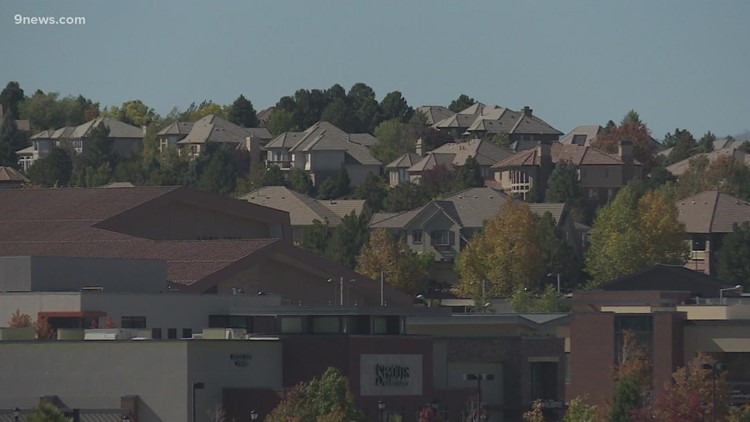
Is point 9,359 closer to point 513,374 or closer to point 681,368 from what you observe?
point 513,374

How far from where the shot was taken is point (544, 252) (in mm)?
173625

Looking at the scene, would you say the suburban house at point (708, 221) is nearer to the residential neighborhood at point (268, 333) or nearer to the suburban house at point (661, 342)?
the residential neighborhood at point (268, 333)

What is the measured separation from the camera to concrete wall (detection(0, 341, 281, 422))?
7275cm

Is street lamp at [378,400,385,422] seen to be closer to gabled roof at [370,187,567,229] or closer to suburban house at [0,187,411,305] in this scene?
suburban house at [0,187,411,305]

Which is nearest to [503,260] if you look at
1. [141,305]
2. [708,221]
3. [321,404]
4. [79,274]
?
[708,221]

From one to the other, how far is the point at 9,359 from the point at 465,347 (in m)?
23.3

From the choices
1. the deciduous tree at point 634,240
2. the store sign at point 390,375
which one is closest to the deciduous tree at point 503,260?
the deciduous tree at point 634,240

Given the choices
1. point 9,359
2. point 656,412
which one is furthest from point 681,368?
point 9,359

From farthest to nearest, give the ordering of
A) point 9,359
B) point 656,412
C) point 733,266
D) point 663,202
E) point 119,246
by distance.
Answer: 1. point 663,202
2. point 733,266
3. point 119,246
4. point 656,412
5. point 9,359

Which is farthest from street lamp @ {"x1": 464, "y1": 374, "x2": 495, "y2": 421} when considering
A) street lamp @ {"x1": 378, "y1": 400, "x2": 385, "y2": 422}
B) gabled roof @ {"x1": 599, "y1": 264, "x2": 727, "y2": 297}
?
gabled roof @ {"x1": 599, "y1": 264, "x2": 727, "y2": 297}

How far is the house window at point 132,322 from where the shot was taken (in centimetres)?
8719

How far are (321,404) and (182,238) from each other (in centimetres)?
3863

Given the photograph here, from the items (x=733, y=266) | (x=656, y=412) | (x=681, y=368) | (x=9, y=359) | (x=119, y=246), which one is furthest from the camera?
(x=733, y=266)

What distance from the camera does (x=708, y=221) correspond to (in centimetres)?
18475
